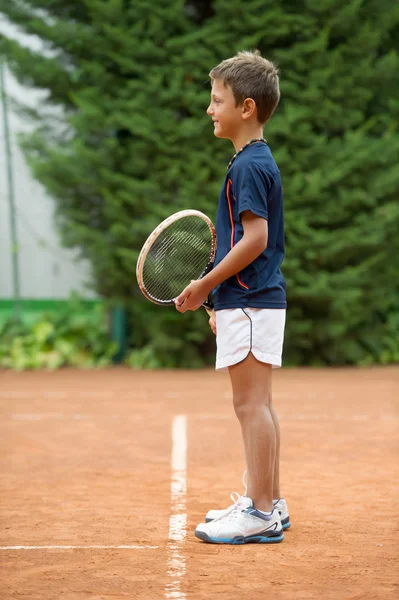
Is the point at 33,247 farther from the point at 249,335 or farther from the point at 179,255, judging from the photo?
the point at 249,335

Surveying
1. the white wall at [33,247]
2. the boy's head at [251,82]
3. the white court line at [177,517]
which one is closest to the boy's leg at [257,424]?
the white court line at [177,517]

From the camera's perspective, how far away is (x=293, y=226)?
30.0ft

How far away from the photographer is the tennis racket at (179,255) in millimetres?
3791

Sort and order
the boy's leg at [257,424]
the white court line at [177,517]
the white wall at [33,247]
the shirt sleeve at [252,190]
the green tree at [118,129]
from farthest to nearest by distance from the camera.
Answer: the white wall at [33,247], the green tree at [118,129], the boy's leg at [257,424], the shirt sleeve at [252,190], the white court line at [177,517]

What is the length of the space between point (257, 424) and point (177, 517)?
639 mm

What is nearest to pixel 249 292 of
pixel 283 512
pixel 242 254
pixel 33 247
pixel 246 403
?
pixel 242 254

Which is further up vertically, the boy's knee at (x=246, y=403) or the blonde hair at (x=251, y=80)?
the blonde hair at (x=251, y=80)

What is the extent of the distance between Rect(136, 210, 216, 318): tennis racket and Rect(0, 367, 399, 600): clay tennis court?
36.9 inches

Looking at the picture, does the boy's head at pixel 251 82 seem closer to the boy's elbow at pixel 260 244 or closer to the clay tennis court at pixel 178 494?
the boy's elbow at pixel 260 244

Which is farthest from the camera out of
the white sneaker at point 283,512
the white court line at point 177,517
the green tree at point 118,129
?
the green tree at point 118,129

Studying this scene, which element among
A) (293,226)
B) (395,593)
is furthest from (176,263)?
(293,226)

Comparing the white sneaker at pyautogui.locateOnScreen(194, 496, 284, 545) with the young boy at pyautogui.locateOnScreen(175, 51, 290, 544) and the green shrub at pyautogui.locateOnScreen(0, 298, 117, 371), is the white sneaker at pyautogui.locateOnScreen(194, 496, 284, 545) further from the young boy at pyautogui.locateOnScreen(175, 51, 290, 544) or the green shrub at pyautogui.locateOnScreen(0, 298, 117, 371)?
the green shrub at pyautogui.locateOnScreen(0, 298, 117, 371)

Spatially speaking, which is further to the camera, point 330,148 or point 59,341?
point 59,341

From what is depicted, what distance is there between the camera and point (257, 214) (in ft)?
11.4
